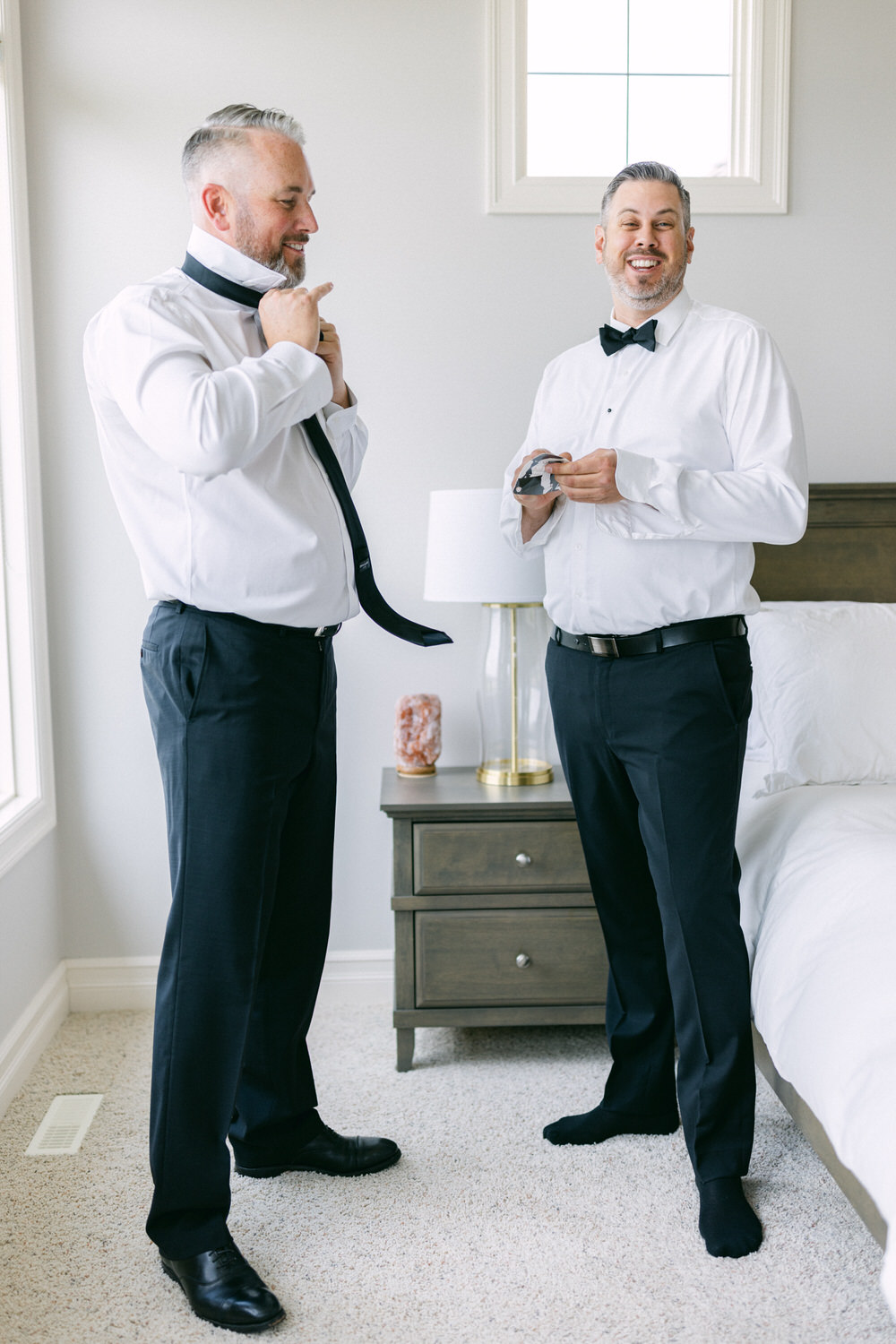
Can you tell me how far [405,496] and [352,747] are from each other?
690 millimetres

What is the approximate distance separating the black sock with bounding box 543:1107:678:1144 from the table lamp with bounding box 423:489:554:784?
794 mm

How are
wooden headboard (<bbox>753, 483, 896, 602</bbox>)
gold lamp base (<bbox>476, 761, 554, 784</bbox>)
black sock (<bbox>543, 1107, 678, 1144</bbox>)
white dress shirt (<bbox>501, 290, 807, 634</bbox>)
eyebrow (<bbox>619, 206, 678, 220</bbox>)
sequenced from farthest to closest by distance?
wooden headboard (<bbox>753, 483, 896, 602</bbox>) < gold lamp base (<bbox>476, 761, 554, 784</bbox>) < black sock (<bbox>543, 1107, 678, 1144</bbox>) < eyebrow (<bbox>619, 206, 678, 220</bbox>) < white dress shirt (<bbox>501, 290, 807, 634</bbox>)

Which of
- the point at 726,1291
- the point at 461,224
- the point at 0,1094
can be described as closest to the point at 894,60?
the point at 461,224

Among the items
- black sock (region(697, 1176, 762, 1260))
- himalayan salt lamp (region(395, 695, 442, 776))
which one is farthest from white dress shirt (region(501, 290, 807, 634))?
black sock (region(697, 1176, 762, 1260))

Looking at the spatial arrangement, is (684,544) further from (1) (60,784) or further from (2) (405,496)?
(1) (60,784)

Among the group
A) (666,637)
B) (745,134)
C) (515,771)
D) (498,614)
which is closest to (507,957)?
(515,771)

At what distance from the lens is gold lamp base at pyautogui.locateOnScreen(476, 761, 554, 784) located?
2662 mm

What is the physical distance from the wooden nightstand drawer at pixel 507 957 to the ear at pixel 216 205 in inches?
60.4

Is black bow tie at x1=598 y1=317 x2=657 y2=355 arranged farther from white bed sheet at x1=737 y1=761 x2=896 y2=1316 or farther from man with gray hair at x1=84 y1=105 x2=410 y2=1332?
white bed sheet at x1=737 y1=761 x2=896 y2=1316

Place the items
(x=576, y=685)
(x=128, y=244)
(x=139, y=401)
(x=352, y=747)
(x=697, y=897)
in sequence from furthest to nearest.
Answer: (x=352, y=747)
(x=128, y=244)
(x=576, y=685)
(x=697, y=897)
(x=139, y=401)

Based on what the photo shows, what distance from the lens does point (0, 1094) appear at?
2.35 meters

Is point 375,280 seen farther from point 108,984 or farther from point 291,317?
point 108,984

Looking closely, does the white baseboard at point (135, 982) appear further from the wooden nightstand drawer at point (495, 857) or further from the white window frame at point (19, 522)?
the wooden nightstand drawer at point (495, 857)

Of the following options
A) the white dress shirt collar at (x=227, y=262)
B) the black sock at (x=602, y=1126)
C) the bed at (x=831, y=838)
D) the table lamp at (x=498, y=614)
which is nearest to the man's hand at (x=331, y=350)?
the white dress shirt collar at (x=227, y=262)
